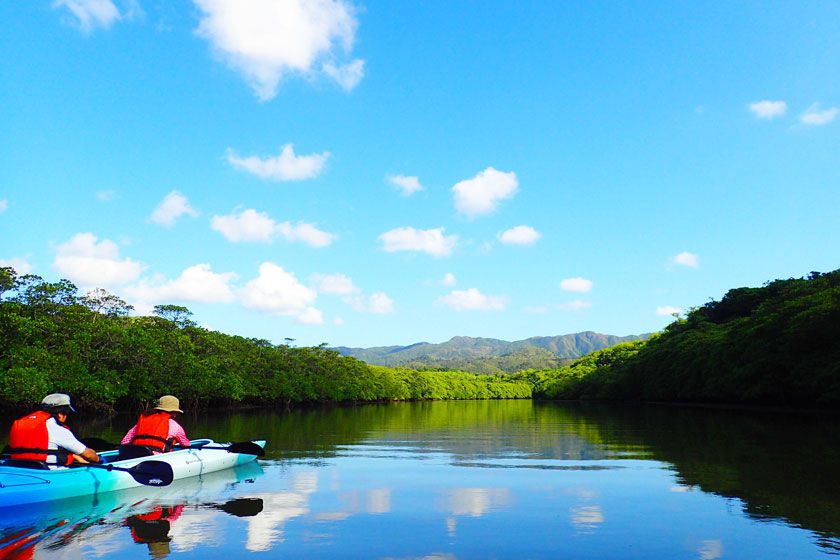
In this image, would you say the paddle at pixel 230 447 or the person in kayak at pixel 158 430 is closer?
the person in kayak at pixel 158 430

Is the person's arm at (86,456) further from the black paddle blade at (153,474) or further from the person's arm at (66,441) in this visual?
the black paddle blade at (153,474)

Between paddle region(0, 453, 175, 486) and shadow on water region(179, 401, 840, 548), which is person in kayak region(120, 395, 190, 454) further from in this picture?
shadow on water region(179, 401, 840, 548)

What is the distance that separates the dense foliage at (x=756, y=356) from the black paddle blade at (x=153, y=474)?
42.8m

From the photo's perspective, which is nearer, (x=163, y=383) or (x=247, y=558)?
(x=247, y=558)

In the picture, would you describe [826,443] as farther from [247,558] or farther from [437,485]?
[247,558]

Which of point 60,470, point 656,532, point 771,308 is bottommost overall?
point 656,532

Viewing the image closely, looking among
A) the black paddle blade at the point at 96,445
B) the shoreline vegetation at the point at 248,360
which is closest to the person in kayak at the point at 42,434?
the black paddle blade at the point at 96,445

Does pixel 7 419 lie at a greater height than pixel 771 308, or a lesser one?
lesser

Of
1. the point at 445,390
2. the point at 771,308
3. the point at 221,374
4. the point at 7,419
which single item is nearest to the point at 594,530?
the point at 7,419

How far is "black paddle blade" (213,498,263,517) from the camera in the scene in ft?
34.9

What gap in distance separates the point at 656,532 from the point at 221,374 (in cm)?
5280

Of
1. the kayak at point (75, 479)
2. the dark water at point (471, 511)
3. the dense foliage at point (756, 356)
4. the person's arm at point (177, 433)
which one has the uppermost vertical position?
the dense foliage at point (756, 356)

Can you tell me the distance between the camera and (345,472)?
52.2 ft

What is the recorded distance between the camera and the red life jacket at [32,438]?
37.0 ft
